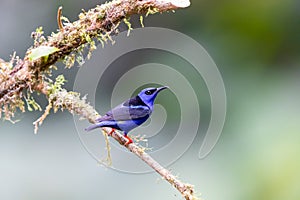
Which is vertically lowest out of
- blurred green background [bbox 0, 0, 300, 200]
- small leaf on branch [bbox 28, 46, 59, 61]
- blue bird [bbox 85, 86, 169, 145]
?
blue bird [bbox 85, 86, 169, 145]

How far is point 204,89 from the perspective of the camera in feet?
9.61

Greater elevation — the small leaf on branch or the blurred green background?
the blurred green background

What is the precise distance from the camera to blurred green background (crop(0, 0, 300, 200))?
245 centimetres

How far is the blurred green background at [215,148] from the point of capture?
2445mm

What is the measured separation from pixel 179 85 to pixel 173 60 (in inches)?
9.6

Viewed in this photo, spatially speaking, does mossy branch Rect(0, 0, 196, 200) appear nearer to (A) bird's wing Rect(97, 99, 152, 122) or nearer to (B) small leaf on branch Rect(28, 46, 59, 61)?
(B) small leaf on branch Rect(28, 46, 59, 61)

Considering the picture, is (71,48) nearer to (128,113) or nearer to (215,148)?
(128,113)

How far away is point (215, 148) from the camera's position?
2.62m

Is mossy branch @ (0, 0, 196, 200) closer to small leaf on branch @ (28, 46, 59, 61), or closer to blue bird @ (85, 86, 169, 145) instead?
small leaf on branch @ (28, 46, 59, 61)

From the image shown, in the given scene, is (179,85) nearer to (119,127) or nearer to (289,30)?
(289,30)

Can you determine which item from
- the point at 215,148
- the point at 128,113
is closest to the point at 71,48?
the point at 128,113

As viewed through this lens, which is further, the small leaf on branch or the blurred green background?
the blurred green background

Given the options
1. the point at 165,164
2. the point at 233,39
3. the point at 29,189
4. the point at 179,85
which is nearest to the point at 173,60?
the point at 179,85

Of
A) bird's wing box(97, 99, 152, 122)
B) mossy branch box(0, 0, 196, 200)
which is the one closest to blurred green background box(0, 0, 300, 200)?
mossy branch box(0, 0, 196, 200)
